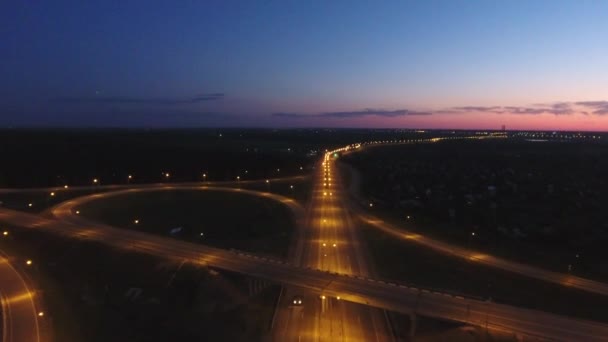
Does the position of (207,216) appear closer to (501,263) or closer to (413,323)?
(501,263)

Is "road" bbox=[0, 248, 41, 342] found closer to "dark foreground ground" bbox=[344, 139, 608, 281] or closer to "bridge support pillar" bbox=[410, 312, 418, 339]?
"bridge support pillar" bbox=[410, 312, 418, 339]

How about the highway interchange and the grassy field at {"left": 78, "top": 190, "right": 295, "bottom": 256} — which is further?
the grassy field at {"left": 78, "top": 190, "right": 295, "bottom": 256}

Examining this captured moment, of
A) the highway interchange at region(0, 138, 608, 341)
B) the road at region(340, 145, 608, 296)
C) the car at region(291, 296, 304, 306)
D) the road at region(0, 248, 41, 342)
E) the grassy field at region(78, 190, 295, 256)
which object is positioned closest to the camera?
the road at region(0, 248, 41, 342)

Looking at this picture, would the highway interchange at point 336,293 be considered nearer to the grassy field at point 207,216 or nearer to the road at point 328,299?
the road at point 328,299

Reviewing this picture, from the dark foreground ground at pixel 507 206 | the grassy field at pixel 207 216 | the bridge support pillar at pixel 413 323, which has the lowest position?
the dark foreground ground at pixel 507 206

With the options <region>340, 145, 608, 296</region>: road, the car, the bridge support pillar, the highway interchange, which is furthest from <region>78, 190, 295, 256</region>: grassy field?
the bridge support pillar

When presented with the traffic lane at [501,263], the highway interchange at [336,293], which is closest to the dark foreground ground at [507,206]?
the traffic lane at [501,263]

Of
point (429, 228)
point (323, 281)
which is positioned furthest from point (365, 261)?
point (429, 228)

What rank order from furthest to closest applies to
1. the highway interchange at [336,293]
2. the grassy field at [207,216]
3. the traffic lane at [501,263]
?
the grassy field at [207,216], the traffic lane at [501,263], the highway interchange at [336,293]
